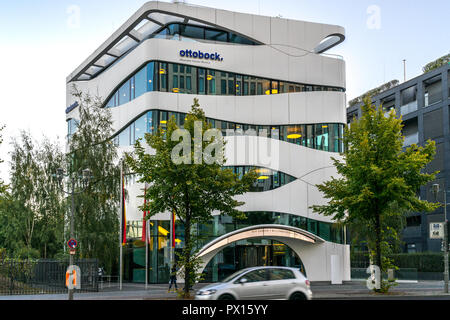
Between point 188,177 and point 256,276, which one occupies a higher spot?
point 188,177

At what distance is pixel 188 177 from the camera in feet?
90.2

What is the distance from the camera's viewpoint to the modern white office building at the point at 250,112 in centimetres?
4069

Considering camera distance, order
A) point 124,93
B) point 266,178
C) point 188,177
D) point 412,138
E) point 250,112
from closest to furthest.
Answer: point 188,177 → point 266,178 → point 250,112 → point 124,93 → point 412,138

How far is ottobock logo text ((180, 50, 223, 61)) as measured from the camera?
41.3 metres

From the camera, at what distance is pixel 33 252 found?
1614 inches

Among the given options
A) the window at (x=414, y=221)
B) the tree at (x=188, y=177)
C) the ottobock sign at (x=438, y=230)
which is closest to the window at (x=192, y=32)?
the tree at (x=188, y=177)

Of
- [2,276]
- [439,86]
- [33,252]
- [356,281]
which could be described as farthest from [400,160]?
[439,86]

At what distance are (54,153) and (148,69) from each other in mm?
10145

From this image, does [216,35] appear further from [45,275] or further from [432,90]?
[432,90]

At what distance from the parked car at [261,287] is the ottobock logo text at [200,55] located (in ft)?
82.3

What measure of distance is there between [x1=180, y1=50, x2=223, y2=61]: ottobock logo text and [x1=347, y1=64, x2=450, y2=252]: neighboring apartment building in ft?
97.9

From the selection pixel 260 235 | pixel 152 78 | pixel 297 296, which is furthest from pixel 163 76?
pixel 297 296

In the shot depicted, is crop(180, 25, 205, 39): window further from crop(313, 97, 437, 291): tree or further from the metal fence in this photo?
the metal fence

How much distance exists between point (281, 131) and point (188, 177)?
16.8 metres
